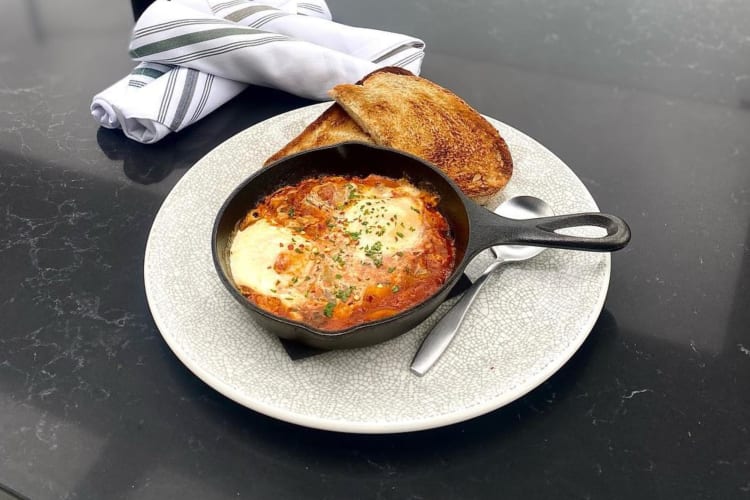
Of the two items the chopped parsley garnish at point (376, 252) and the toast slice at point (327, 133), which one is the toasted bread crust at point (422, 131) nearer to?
the toast slice at point (327, 133)

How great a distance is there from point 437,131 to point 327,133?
1.03 ft

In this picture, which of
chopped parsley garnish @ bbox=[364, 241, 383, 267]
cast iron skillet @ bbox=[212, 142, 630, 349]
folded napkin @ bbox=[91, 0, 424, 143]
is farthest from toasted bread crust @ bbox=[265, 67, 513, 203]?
chopped parsley garnish @ bbox=[364, 241, 383, 267]

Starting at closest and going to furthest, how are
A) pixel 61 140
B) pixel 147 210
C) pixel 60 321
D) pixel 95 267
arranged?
1. pixel 60 321
2. pixel 95 267
3. pixel 147 210
4. pixel 61 140

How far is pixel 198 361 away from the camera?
146cm

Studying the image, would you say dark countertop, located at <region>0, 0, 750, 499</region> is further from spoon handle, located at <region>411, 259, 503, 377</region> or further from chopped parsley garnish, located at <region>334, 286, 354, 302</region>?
chopped parsley garnish, located at <region>334, 286, 354, 302</region>

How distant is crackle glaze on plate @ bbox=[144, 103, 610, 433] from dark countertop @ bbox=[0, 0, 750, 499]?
9 cm

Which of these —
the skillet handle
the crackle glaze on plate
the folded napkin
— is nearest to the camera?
the crackle glaze on plate

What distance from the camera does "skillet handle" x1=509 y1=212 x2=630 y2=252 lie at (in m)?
1.50

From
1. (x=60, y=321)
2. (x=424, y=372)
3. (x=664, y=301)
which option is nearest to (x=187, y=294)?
(x=60, y=321)

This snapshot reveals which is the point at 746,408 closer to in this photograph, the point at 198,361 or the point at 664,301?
the point at 664,301

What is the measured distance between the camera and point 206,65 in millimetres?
2314

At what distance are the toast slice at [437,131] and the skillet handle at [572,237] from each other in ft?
1.06

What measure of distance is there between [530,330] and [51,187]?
4.77 ft

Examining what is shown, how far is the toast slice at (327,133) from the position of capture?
6.48 ft
